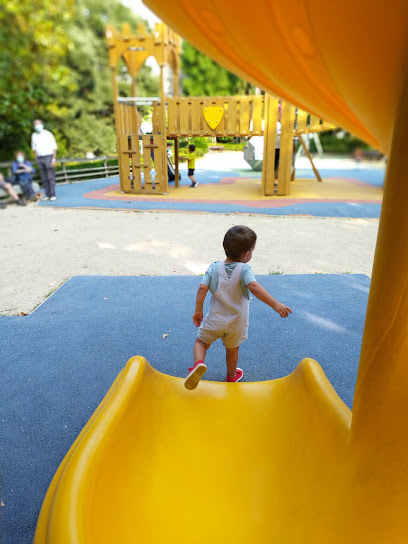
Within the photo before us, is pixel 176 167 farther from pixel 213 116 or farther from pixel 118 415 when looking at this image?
pixel 118 415

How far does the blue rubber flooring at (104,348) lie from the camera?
6.25ft

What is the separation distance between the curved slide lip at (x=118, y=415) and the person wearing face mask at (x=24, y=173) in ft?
28.6

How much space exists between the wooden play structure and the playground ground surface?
60cm

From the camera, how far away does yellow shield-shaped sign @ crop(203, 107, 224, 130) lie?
9664 mm

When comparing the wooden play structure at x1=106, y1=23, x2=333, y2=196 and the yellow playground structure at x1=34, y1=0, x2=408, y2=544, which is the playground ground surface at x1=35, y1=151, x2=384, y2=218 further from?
the yellow playground structure at x1=34, y1=0, x2=408, y2=544

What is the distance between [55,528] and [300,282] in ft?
11.8

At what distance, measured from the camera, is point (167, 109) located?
400 inches

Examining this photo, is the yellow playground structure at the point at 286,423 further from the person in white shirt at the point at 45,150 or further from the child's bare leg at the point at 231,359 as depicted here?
the person in white shirt at the point at 45,150

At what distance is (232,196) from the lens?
10.6m

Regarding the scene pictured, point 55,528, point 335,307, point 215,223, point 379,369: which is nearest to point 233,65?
point 379,369

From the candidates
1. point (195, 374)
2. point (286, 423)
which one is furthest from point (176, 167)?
point (286, 423)

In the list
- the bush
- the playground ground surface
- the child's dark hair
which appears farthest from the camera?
the bush

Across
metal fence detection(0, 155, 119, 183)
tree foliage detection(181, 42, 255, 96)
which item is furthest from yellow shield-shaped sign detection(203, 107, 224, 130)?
tree foliage detection(181, 42, 255, 96)

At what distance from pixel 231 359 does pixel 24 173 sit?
8.97 meters
